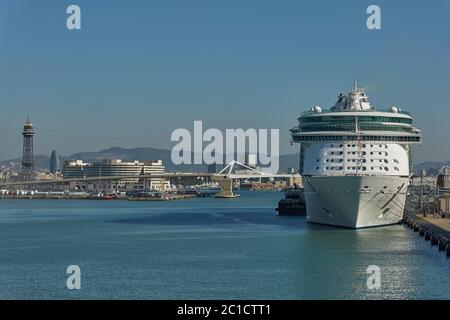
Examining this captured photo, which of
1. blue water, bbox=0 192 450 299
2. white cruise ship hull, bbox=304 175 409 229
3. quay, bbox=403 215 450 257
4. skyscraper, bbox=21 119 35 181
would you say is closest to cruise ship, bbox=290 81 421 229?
white cruise ship hull, bbox=304 175 409 229

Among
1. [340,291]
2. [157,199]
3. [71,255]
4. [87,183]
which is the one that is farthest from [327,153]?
[87,183]

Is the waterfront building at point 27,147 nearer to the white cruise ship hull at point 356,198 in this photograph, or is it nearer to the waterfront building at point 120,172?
the waterfront building at point 120,172

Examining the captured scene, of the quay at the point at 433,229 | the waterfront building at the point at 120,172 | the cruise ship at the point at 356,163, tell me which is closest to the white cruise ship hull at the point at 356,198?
the cruise ship at the point at 356,163

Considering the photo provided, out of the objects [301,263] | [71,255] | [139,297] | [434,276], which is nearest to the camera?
[139,297]

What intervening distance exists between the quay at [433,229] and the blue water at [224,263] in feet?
1.24

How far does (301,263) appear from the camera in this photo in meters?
27.7

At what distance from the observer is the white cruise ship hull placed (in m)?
35.0

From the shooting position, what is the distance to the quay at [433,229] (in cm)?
3153
